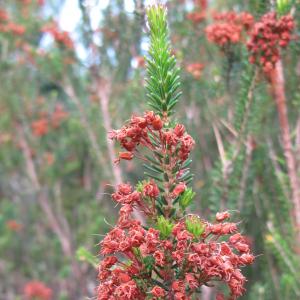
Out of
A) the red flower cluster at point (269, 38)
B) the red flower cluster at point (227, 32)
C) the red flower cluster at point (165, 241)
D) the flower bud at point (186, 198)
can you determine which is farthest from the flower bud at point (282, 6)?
the flower bud at point (186, 198)

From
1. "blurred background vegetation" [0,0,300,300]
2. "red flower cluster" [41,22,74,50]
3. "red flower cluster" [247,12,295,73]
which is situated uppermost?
"red flower cluster" [41,22,74,50]

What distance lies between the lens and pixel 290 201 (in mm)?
2248

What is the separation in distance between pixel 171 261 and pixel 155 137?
0.32 metres

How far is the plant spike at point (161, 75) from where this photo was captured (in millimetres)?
1237

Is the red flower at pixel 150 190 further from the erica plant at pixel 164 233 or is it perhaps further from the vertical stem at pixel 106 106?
the vertical stem at pixel 106 106

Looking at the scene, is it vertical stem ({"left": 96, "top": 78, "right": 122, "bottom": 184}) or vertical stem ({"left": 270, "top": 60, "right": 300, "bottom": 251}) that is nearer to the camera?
vertical stem ({"left": 270, "top": 60, "right": 300, "bottom": 251})

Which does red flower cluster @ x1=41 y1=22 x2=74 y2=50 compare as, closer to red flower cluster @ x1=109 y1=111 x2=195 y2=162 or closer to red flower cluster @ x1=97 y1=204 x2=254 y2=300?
red flower cluster @ x1=109 y1=111 x2=195 y2=162

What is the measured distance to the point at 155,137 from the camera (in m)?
1.22

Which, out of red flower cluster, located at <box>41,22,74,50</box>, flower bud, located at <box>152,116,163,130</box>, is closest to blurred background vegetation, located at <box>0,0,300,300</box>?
red flower cluster, located at <box>41,22,74,50</box>

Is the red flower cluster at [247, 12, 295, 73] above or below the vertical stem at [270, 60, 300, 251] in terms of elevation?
above

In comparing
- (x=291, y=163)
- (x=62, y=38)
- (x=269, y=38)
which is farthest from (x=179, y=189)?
(x=62, y=38)

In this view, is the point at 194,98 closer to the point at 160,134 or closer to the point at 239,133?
the point at 239,133

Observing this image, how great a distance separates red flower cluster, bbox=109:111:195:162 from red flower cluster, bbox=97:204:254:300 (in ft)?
0.55

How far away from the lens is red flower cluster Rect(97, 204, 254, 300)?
3.51ft
